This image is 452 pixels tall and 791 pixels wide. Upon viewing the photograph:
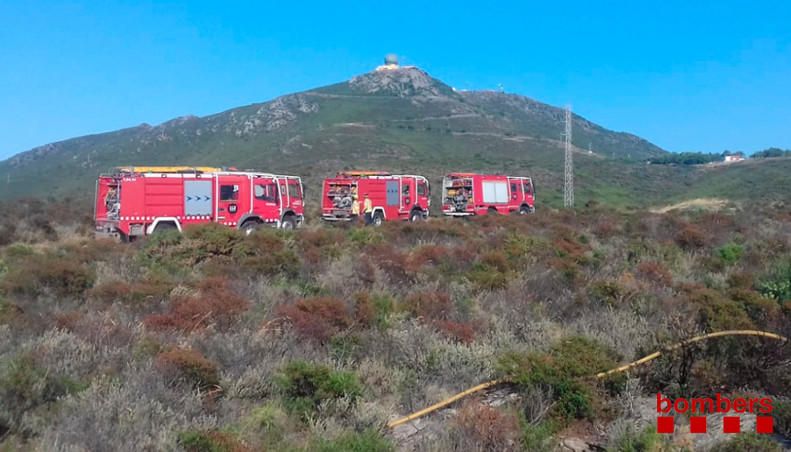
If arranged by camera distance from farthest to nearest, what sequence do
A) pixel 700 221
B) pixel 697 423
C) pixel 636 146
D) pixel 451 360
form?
pixel 636 146, pixel 700 221, pixel 451 360, pixel 697 423

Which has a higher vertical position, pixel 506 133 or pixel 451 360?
pixel 506 133

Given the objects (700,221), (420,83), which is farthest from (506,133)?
(700,221)

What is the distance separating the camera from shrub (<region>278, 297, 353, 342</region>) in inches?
247

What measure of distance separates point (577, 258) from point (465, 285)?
3493 millimetres

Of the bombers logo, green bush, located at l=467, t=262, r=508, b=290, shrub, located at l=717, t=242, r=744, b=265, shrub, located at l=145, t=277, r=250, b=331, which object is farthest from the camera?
shrub, located at l=717, t=242, r=744, b=265

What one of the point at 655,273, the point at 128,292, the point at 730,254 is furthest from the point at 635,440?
the point at 730,254

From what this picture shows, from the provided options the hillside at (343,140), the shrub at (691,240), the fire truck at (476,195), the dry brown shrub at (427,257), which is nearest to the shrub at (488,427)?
the dry brown shrub at (427,257)

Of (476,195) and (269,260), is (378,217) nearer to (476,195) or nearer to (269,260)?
(476,195)

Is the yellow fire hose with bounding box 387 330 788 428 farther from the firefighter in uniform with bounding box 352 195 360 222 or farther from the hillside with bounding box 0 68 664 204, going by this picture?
the hillside with bounding box 0 68 664 204

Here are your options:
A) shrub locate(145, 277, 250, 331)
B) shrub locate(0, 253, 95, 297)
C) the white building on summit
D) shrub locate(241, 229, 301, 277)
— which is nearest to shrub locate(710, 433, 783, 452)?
shrub locate(145, 277, 250, 331)

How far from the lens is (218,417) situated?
4.47 meters

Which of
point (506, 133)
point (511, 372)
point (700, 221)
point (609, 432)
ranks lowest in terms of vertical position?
point (609, 432)

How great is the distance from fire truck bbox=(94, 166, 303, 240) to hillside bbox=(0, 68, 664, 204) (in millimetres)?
28787

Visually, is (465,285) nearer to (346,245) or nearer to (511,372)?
(511,372)
